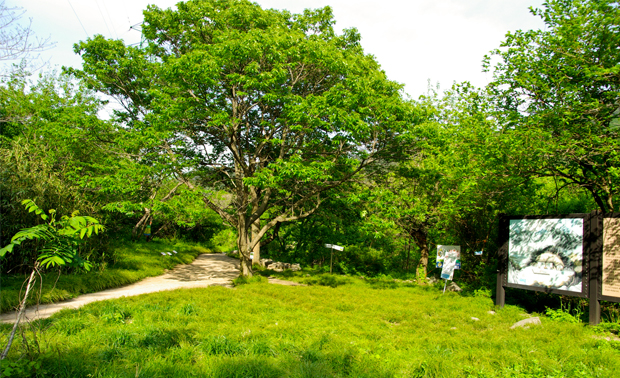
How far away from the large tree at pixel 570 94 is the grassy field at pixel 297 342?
3.71 m

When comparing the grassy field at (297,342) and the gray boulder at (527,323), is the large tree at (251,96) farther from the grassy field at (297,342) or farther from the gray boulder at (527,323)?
the gray boulder at (527,323)

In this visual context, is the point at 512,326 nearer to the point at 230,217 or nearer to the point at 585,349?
the point at 585,349

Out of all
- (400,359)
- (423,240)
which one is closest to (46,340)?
(400,359)

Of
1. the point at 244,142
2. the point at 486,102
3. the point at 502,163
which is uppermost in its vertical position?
the point at 486,102

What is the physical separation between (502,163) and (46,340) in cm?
993

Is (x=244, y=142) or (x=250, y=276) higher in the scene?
(x=244, y=142)

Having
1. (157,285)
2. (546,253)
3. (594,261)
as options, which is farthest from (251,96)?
(594,261)

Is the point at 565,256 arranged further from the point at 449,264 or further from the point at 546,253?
the point at 449,264

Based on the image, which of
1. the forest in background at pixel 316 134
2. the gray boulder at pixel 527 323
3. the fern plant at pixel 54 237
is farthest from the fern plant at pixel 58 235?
the gray boulder at pixel 527 323

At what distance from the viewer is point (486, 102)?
10727mm

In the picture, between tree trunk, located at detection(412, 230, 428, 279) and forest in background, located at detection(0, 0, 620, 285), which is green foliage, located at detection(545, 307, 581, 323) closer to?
forest in background, located at detection(0, 0, 620, 285)

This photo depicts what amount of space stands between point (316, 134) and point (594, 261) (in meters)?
8.60

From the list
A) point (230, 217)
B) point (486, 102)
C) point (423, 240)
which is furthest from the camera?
point (423, 240)

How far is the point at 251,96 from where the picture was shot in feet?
38.6
